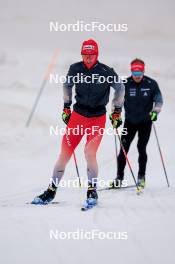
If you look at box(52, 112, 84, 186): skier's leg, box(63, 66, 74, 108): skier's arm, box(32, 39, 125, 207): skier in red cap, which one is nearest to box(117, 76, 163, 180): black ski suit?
box(32, 39, 125, 207): skier in red cap

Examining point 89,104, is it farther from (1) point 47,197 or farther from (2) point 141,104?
(2) point 141,104

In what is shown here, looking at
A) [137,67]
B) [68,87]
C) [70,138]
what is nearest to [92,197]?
[70,138]

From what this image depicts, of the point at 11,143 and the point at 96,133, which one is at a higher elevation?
the point at 96,133

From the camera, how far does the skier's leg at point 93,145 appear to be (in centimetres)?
643

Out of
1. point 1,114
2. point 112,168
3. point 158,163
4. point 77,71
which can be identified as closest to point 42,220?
point 77,71

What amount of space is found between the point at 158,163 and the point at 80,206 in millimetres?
6532

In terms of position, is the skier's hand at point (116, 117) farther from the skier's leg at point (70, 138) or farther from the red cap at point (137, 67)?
the red cap at point (137, 67)

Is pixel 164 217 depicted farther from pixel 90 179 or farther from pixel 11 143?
pixel 11 143

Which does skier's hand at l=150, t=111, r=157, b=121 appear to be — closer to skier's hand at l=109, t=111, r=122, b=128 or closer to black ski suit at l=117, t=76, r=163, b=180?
black ski suit at l=117, t=76, r=163, b=180

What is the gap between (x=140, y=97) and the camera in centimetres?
816

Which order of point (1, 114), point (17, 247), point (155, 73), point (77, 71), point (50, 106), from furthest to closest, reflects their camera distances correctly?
1. point (155, 73)
2. point (50, 106)
3. point (1, 114)
4. point (77, 71)
5. point (17, 247)

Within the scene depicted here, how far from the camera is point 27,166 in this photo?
12445 millimetres

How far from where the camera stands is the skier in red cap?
6.29m

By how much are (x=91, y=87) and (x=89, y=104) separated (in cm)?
26
